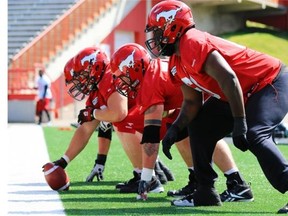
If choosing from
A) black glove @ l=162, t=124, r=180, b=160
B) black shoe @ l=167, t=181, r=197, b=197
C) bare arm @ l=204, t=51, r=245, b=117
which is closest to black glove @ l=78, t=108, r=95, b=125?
black shoe @ l=167, t=181, r=197, b=197

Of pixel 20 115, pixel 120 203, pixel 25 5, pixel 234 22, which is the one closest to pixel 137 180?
pixel 120 203

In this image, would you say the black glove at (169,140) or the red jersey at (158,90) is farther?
the red jersey at (158,90)

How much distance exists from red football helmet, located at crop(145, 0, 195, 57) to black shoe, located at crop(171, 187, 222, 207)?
3.78ft

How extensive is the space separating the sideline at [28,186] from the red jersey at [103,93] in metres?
0.95

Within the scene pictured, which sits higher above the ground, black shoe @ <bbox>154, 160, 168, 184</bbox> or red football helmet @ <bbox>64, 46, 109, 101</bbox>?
red football helmet @ <bbox>64, 46, 109, 101</bbox>

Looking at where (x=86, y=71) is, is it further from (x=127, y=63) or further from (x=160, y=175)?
(x=160, y=175)

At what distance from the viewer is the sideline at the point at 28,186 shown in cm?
633

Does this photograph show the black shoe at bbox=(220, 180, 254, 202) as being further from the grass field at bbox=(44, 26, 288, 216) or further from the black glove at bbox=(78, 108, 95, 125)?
the black glove at bbox=(78, 108, 95, 125)

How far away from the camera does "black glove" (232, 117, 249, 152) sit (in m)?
5.79

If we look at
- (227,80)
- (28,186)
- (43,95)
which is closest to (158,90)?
(227,80)

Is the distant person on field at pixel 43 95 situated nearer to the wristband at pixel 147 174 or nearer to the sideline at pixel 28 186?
the sideline at pixel 28 186

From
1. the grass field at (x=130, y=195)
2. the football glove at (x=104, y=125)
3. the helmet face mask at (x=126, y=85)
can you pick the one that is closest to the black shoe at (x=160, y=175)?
the grass field at (x=130, y=195)

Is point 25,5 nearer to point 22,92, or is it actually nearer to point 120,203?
point 22,92

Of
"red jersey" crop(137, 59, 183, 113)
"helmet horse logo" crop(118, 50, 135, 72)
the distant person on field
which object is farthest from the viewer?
the distant person on field
